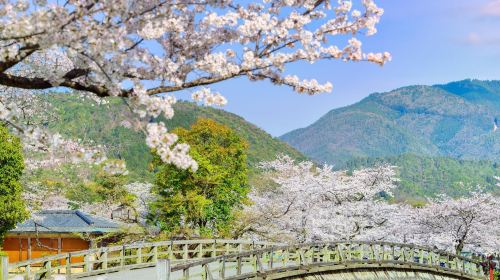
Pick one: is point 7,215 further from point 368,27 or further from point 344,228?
point 368,27

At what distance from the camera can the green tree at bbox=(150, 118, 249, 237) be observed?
105ft

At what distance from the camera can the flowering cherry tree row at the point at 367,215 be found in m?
37.2

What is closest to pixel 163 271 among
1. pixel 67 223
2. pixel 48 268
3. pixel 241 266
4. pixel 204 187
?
pixel 48 268

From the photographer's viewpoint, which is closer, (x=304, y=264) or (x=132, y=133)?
(x=304, y=264)

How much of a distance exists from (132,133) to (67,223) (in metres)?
105

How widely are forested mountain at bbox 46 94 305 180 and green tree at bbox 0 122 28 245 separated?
71488 mm

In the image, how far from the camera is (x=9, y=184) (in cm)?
2958

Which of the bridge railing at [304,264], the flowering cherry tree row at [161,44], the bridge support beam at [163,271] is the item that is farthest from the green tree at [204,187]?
the flowering cherry tree row at [161,44]

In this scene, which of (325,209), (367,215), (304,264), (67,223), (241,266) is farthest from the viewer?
(367,215)

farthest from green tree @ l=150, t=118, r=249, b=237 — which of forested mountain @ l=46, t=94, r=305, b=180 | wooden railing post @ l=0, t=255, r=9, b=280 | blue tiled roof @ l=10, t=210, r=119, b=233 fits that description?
forested mountain @ l=46, t=94, r=305, b=180

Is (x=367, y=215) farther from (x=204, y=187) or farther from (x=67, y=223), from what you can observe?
(x=67, y=223)

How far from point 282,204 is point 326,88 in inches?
1202

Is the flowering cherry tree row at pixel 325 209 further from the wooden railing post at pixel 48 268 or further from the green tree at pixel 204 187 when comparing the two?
the wooden railing post at pixel 48 268

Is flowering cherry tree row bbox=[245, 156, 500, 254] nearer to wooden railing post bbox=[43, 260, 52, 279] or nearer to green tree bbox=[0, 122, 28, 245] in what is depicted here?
green tree bbox=[0, 122, 28, 245]
